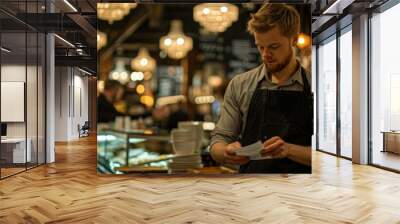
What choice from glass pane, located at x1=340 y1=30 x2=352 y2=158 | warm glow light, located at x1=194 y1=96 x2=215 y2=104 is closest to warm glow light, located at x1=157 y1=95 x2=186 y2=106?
warm glow light, located at x1=194 y1=96 x2=215 y2=104

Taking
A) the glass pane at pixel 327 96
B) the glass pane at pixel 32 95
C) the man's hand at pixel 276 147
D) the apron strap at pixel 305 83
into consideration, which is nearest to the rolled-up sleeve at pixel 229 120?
the man's hand at pixel 276 147

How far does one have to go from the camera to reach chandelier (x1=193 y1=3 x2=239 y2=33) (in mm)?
5176

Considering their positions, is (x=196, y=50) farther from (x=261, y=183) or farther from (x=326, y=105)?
(x=326, y=105)

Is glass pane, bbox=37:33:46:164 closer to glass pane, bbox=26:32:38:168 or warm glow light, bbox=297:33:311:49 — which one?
glass pane, bbox=26:32:38:168

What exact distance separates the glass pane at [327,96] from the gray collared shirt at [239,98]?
5.84 meters

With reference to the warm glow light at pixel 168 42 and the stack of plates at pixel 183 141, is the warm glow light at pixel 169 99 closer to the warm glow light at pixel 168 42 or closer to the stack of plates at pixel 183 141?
the stack of plates at pixel 183 141

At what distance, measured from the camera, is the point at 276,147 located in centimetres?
514

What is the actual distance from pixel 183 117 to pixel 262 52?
1.32 m

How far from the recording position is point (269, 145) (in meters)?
5.16

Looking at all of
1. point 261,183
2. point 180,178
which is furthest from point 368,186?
point 180,178

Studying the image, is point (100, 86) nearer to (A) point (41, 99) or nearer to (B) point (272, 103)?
(B) point (272, 103)

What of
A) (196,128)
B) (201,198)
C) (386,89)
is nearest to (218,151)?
(196,128)

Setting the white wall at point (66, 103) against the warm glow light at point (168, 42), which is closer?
the warm glow light at point (168, 42)

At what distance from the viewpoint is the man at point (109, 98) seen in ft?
17.3
